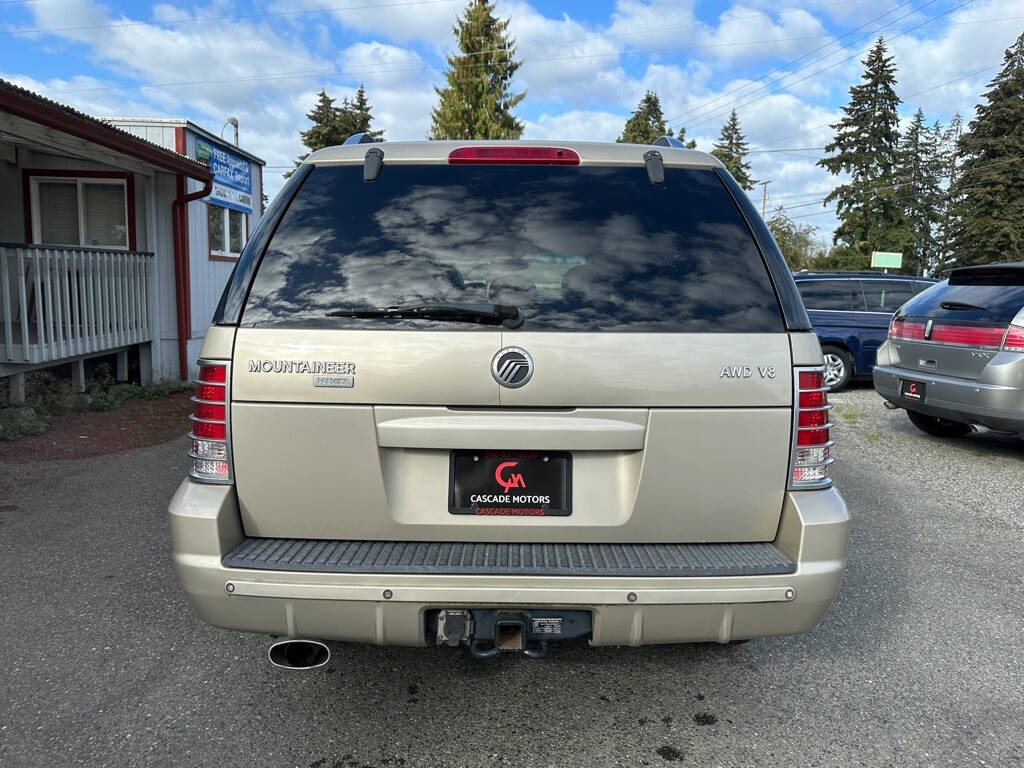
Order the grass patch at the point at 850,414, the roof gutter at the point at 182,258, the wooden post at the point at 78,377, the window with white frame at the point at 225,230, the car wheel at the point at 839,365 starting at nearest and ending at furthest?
the grass patch at the point at 850,414
the wooden post at the point at 78,377
the roof gutter at the point at 182,258
the car wheel at the point at 839,365
the window with white frame at the point at 225,230

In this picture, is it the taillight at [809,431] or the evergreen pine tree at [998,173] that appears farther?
the evergreen pine tree at [998,173]

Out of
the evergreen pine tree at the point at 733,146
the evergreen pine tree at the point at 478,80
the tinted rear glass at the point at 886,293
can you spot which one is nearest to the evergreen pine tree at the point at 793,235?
the evergreen pine tree at the point at 733,146

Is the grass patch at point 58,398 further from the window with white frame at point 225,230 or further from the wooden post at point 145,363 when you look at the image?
the window with white frame at point 225,230

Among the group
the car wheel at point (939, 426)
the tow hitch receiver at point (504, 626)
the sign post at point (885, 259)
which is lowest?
the car wheel at point (939, 426)

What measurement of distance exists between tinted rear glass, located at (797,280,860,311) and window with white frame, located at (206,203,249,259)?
8.95 metres

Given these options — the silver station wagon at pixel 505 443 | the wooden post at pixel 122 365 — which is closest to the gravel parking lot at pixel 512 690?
the silver station wagon at pixel 505 443

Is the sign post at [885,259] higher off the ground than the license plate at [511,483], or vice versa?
the sign post at [885,259]

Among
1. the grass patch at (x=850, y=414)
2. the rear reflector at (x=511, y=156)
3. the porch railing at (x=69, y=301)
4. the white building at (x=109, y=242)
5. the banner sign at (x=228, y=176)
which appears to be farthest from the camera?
the banner sign at (x=228, y=176)

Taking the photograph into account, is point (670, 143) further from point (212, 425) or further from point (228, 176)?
point (228, 176)

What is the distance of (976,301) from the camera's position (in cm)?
679

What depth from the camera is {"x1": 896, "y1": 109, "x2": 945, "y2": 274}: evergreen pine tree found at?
51.0m

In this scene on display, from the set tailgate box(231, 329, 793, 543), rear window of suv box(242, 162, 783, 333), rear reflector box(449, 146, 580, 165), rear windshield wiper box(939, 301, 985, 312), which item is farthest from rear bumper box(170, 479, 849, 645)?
rear windshield wiper box(939, 301, 985, 312)

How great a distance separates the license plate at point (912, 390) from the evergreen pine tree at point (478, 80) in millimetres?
36416

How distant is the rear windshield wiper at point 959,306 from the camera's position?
6.73 metres
